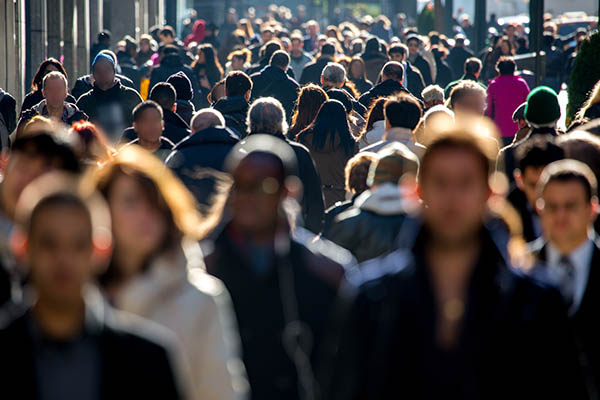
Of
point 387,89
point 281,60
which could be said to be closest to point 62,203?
point 387,89

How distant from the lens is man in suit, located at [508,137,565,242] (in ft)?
22.6

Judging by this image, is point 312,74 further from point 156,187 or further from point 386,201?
point 156,187

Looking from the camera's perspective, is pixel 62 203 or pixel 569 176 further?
pixel 569 176

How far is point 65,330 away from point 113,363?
5.7 inches

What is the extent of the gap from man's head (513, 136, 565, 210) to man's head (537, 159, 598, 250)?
40.1 inches

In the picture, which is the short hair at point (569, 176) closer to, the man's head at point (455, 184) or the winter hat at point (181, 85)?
the man's head at point (455, 184)

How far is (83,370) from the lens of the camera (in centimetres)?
338

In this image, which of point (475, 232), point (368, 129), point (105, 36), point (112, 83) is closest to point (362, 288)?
point (475, 232)

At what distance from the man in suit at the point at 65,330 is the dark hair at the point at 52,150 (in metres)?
2.03

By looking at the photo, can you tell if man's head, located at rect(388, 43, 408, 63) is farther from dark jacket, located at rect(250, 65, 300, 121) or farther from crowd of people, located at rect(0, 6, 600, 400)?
crowd of people, located at rect(0, 6, 600, 400)

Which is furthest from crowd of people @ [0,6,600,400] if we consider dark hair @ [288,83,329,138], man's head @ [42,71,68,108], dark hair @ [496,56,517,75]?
dark hair @ [496,56,517,75]

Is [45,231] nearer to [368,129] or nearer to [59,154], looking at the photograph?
[59,154]

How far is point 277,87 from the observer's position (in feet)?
55.0

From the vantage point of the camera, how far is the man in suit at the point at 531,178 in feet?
22.6
